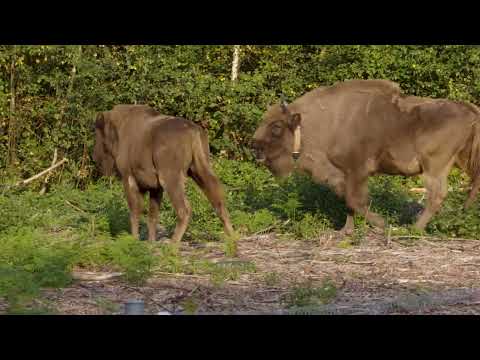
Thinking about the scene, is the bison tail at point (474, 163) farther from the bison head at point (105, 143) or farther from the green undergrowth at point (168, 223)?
the bison head at point (105, 143)

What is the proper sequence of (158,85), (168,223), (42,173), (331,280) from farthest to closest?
(158,85) < (42,173) < (168,223) < (331,280)

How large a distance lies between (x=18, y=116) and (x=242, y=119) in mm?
4370

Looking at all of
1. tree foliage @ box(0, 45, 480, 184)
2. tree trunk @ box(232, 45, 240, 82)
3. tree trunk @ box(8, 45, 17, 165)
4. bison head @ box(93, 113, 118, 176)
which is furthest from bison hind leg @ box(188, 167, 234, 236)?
tree trunk @ box(8, 45, 17, 165)

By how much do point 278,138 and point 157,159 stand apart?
2.52 meters

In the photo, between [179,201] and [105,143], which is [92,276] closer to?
[179,201]

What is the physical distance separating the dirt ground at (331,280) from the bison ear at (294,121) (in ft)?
7.53

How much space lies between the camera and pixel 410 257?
10070mm

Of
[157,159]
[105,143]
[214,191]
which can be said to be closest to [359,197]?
[214,191]

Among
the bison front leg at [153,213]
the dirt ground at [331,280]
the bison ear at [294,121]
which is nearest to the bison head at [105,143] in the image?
the bison front leg at [153,213]

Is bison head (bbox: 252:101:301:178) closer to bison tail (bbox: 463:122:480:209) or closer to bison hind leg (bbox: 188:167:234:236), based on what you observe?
bison hind leg (bbox: 188:167:234:236)

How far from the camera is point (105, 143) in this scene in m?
12.4

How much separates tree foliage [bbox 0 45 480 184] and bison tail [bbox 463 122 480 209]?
6080mm

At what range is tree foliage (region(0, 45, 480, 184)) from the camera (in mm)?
17469
